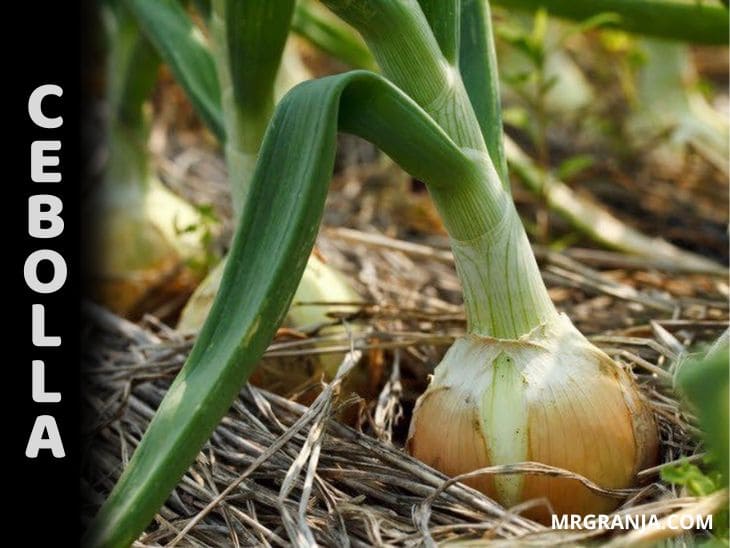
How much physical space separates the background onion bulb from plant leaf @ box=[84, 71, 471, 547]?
18 cm

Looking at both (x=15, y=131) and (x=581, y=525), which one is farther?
(x=15, y=131)

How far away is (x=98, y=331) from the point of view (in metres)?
1.23

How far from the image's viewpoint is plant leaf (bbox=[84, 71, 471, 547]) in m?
0.64

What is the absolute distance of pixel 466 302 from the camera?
825mm

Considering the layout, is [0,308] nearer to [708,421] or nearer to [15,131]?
[15,131]

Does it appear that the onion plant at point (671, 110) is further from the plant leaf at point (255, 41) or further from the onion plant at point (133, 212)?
the plant leaf at point (255, 41)

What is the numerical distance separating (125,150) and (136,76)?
0.42 ft

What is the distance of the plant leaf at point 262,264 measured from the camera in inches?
25.0

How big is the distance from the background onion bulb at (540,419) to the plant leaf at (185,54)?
0.48 m

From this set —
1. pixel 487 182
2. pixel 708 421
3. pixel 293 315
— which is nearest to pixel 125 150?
pixel 293 315

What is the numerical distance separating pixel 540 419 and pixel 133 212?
2.65ft

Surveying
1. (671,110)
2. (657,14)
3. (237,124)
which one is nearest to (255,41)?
(237,124)

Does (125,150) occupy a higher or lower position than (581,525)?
higher

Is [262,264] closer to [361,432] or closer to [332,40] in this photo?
[361,432]
